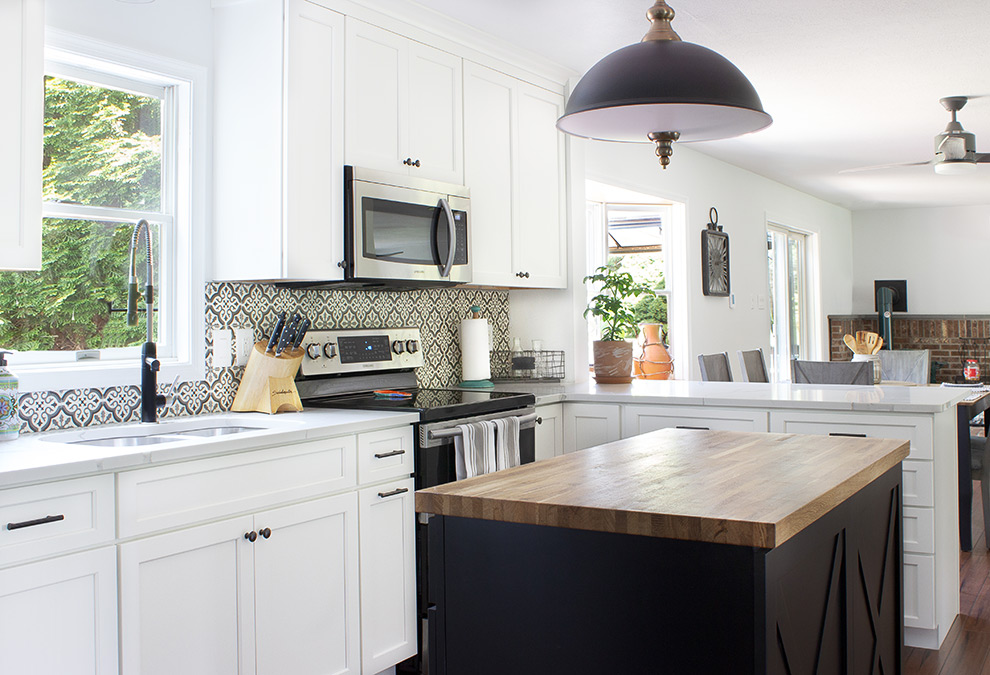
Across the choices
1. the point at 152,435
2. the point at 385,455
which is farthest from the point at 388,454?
the point at 152,435

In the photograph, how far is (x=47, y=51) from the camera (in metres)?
2.62

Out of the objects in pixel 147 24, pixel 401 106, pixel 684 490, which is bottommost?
pixel 684 490

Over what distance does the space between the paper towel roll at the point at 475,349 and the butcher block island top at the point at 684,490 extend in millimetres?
1757

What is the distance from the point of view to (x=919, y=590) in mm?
3137

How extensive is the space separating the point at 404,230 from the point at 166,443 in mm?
1245

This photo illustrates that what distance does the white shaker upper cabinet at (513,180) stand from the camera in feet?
12.6

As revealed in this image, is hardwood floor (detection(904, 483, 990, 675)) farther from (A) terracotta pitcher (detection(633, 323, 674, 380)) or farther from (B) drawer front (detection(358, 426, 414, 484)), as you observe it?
(A) terracotta pitcher (detection(633, 323, 674, 380))

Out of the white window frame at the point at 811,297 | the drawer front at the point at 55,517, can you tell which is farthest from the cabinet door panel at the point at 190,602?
the white window frame at the point at 811,297

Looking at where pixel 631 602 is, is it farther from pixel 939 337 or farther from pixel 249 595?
pixel 939 337

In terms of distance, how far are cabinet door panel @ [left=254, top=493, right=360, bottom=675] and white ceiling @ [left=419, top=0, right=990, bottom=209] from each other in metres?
2.07

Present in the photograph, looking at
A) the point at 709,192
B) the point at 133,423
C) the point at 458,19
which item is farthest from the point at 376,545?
the point at 709,192

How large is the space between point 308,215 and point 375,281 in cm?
40

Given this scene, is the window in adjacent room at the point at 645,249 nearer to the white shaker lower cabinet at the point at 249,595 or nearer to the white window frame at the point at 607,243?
the white window frame at the point at 607,243

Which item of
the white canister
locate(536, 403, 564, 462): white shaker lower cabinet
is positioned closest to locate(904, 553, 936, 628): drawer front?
locate(536, 403, 564, 462): white shaker lower cabinet
